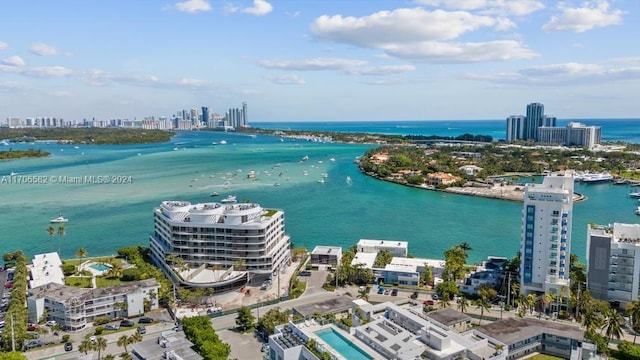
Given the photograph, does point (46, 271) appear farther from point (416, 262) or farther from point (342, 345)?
point (416, 262)

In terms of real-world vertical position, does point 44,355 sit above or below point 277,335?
below

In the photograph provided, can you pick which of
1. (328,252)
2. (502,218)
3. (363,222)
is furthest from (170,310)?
(502,218)

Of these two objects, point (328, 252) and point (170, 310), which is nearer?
point (170, 310)

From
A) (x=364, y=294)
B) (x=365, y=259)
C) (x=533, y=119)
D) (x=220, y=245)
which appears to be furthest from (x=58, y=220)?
(x=533, y=119)

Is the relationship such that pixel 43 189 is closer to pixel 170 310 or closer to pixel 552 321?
pixel 170 310

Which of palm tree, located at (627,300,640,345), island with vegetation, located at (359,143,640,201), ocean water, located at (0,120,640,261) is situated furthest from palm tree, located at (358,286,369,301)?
island with vegetation, located at (359,143,640,201)

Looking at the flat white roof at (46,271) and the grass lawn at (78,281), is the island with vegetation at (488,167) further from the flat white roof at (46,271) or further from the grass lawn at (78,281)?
the flat white roof at (46,271)

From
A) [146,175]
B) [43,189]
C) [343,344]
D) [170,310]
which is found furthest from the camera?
[146,175]
